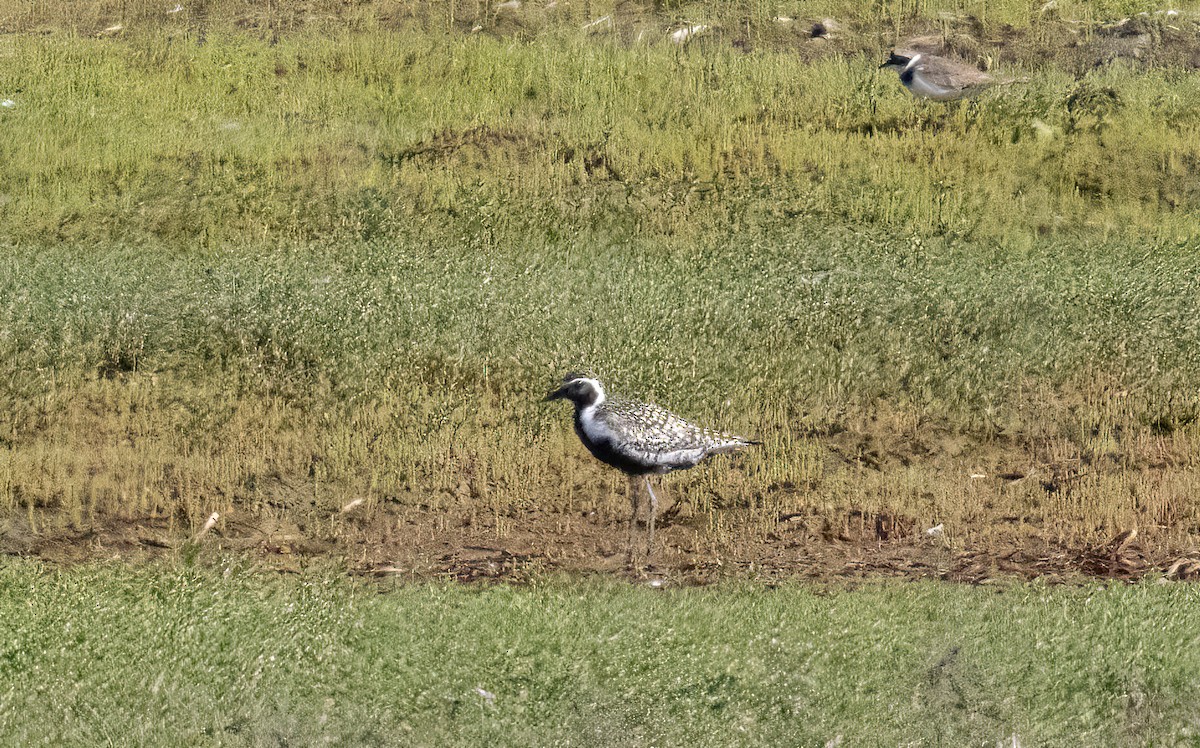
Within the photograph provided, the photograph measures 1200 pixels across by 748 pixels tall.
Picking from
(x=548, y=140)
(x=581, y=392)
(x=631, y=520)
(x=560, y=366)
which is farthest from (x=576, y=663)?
(x=548, y=140)

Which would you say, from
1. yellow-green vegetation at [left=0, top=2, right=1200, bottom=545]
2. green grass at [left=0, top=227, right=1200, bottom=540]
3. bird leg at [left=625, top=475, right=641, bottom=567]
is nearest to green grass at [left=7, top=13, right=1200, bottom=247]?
yellow-green vegetation at [left=0, top=2, right=1200, bottom=545]

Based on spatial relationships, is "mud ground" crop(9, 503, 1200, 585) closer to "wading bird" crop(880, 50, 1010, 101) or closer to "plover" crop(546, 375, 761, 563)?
"plover" crop(546, 375, 761, 563)

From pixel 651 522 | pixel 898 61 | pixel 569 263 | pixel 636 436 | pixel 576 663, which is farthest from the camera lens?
pixel 898 61

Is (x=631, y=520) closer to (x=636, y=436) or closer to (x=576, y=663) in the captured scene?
(x=636, y=436)

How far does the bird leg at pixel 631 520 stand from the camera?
661 centimetres

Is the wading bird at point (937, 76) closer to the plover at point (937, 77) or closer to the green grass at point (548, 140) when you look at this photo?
the plover at point (937, 77)

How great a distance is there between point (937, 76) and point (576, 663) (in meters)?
4.74

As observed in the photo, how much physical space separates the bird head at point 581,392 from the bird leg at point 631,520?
0.59m

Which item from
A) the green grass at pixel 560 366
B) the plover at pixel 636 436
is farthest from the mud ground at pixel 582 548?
the plover at pixel 636 436

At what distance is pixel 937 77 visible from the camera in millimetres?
7305

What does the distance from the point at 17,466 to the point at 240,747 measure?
7.64 feet

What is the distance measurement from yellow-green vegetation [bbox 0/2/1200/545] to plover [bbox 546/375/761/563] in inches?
10.0

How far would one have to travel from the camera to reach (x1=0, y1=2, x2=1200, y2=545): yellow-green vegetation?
6734 millimetres

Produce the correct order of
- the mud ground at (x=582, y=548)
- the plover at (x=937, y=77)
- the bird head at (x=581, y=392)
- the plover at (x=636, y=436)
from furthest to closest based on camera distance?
the plover at (x=937, y=77)
the mud ground at (x=582, y=548)
the bird head at (x=581, y=392)
the plover at (x=636, y=436)
